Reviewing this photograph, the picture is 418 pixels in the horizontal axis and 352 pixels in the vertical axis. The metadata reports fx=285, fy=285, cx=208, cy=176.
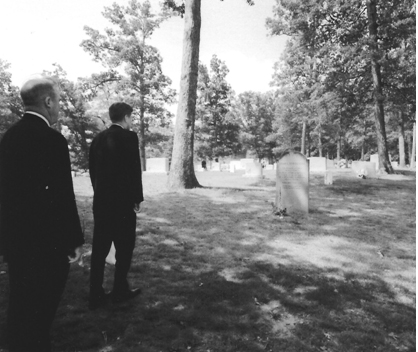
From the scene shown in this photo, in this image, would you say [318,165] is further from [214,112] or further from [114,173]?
[114,173]

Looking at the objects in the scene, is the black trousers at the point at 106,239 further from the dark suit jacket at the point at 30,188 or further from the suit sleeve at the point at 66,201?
the dark suit jacket at the point at 30,188

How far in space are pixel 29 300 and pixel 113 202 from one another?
1272 mm

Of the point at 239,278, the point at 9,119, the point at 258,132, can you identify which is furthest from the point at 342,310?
the point at 258,132

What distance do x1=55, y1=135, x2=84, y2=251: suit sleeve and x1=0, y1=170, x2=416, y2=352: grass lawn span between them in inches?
12.9

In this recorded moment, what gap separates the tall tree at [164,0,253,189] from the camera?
10.3m

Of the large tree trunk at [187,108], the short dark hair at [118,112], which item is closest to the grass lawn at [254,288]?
the short dark hair at [118,112]

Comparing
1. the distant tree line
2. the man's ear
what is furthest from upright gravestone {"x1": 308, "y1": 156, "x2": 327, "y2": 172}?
the man's ear

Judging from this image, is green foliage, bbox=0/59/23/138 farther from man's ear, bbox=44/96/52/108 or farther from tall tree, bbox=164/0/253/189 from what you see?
man's ear, bbox=44/96/52/108

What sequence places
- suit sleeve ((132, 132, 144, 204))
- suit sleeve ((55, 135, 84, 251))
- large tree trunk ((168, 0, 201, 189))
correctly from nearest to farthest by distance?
suit sleeve ((55, 135, 84, 251))
suit sleeve ((132, 132, 144, 204))
large tree trunk ((168, 0, 201, 189))

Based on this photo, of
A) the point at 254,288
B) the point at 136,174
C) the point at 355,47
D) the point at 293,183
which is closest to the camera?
the point at 136,174

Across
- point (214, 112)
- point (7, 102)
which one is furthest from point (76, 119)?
point (214, 112)

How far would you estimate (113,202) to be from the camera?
10.1 ft

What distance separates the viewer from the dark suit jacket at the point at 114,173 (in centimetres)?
308

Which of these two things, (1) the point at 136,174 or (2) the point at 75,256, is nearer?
(2) the point at 75,256
